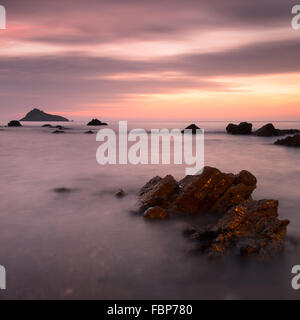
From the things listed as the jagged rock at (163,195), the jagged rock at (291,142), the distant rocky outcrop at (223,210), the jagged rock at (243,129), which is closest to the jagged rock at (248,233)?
the distant rocky outcrop at (223,210)

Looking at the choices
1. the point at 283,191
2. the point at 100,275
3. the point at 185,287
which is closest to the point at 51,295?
the point at 100,275

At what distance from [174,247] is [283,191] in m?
10.6

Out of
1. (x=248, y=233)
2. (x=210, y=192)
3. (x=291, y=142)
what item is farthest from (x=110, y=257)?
(x=291, y=142)

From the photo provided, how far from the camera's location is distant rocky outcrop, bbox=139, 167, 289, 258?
8234mm

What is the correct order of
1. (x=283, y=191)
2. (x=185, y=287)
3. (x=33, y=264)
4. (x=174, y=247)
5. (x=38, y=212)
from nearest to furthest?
(x=185, y=287), (x=33, y=264), (x=174, y=247), (x=38, y=212), (x=283, y=191)

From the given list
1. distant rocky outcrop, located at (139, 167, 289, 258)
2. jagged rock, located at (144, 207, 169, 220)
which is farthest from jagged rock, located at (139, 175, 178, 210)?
jagged rock, located at (144, 207, 169, 220)

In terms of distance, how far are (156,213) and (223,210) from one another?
8.82 ft

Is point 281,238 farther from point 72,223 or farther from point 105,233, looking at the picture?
point 72,223

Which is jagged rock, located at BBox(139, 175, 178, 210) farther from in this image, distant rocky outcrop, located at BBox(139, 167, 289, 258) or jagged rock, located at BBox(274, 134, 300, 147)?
jagged rock, located at BBox(274, 134, 300, 147)

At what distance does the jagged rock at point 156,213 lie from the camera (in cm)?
1106

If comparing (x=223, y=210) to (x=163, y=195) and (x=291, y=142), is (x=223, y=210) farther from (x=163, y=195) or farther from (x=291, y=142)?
(x=291, y=142)

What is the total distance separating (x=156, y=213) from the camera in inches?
438

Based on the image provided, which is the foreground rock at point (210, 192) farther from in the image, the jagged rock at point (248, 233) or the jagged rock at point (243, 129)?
the jagged rock at point (243, 129)
